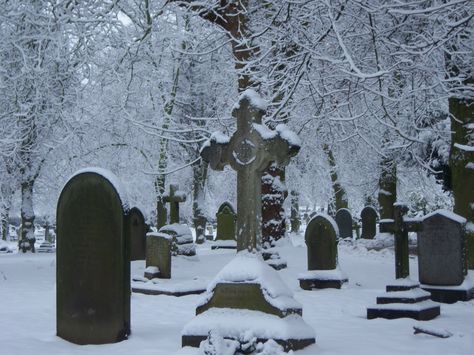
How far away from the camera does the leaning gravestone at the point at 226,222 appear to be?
21.4 m

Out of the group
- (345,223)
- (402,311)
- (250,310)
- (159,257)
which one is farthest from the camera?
(345,223)

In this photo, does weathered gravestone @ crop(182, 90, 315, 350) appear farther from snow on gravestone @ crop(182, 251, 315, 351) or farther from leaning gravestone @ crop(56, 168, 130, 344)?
leaning gravestone @ crop(56, 168, 130, 344)

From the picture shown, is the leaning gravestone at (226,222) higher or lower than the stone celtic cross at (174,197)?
lower

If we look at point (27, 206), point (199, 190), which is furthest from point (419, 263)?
point (199, 190)

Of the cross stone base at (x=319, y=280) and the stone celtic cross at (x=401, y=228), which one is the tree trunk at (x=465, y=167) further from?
the stone celtic cross at (x=401, y=228)

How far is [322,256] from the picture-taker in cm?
1208

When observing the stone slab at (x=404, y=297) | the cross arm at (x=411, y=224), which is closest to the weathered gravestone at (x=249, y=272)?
the stone slab at (x=404, y=297)

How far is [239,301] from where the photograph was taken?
622 centimetres

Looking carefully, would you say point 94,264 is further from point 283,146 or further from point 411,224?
point 411,224

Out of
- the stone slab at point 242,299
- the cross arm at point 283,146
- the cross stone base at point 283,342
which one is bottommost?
the cross stone base at point 283,342

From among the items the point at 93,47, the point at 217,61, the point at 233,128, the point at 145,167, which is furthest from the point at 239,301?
the point at 145,167

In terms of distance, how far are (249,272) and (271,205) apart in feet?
24.9

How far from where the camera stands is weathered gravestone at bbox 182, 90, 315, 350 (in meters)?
5.89

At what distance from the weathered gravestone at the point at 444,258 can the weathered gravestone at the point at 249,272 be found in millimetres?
4759
